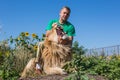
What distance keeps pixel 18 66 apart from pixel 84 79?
6517mm

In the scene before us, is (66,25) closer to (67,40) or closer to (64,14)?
(64,14)

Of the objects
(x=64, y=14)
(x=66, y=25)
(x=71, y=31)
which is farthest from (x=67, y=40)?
(x=64, y=14)

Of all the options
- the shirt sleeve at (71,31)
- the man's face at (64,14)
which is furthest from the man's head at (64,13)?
the shirt sleeve at (71,31)

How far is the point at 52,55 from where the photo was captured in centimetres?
980

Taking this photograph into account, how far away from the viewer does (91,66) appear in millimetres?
10148

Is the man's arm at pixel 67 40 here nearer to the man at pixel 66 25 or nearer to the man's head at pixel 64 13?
the man at pixel 66 25

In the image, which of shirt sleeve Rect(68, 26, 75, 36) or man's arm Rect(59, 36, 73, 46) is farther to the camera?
shirt sleeve Rect(68, 26, 75, 36)

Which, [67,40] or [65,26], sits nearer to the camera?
[67,40]

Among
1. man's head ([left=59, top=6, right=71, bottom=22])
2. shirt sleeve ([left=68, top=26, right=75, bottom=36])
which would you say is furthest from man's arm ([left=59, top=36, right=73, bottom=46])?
man's head ([left=59, top=6, right=71, bottom=22])

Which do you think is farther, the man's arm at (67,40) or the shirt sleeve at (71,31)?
the shirt sleeve at (71,31)

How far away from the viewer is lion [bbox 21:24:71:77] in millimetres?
9648

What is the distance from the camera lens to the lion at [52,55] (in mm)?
9648

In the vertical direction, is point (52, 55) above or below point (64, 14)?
below

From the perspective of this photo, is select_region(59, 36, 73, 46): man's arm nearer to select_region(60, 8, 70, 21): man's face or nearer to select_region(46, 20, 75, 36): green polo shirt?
select_region(46, 20, 75, 36): green polo shirt
